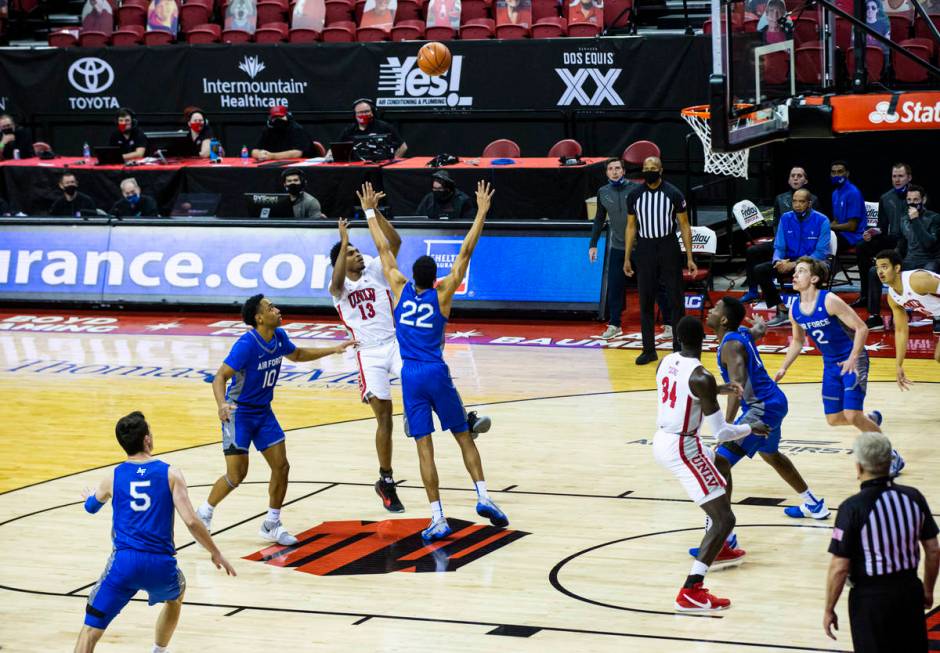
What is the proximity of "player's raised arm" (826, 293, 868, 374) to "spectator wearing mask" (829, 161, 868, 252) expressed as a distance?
789cm

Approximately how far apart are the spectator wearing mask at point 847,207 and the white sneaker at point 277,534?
1090 centimetres

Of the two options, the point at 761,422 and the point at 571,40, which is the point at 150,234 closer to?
the point at 571,40

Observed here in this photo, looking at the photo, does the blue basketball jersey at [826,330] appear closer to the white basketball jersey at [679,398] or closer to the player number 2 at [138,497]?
the white basketball jersey at [679,398]

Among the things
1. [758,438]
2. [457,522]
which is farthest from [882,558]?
[457,522]

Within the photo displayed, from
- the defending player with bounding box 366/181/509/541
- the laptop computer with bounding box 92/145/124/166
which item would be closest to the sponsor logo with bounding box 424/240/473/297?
the laptop computer with bounding box 92/145/124/166

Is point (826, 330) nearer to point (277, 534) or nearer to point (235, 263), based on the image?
point (277, 534)

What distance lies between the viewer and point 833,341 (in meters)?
11.6

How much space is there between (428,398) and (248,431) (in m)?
1.34

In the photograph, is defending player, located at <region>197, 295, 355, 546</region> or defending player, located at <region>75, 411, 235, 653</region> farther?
defending player, located at <region>197, 295, 355, 546</region>

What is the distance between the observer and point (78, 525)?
36.8 ft

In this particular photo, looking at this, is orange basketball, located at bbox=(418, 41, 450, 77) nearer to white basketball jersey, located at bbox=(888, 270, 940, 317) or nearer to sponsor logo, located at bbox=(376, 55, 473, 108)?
sponsor logo, located at bbox=(376, 55, 473, 108)

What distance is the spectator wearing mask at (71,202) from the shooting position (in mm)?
21516

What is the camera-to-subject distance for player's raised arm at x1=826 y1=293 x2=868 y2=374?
36.8 feet

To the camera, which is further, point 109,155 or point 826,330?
point 109,155
